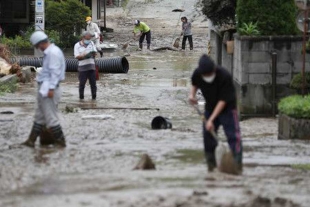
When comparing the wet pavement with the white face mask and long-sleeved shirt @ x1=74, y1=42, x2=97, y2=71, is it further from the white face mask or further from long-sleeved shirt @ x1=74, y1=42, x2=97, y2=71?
the white face mask

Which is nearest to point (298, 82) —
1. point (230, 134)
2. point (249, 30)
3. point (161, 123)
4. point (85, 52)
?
point (249, 30)

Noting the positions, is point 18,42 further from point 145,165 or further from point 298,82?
point 145,165

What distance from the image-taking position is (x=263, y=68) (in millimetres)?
18438

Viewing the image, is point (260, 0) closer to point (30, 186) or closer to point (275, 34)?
point (275, 34)

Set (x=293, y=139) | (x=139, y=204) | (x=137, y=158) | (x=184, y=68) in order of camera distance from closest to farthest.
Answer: (x=139, y=204)
(x=137, y=158)
(x=293, y=139)
(x=184, y=68)

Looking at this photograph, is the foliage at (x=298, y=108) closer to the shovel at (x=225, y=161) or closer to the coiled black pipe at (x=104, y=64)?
the shovel at (x=225, y=161)

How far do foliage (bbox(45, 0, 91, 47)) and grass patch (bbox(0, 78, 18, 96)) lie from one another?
44.9ft

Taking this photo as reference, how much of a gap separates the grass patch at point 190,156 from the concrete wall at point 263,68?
5.65 meters

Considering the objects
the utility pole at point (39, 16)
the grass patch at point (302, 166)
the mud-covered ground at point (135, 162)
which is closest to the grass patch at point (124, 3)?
the utility pole at point (39, 16)

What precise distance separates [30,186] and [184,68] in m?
21.5

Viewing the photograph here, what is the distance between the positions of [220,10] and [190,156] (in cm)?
1052

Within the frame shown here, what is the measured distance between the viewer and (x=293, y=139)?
14742 millimetres

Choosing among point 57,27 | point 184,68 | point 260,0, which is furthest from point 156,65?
point 260,0

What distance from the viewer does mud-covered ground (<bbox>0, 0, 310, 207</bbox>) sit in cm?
877
